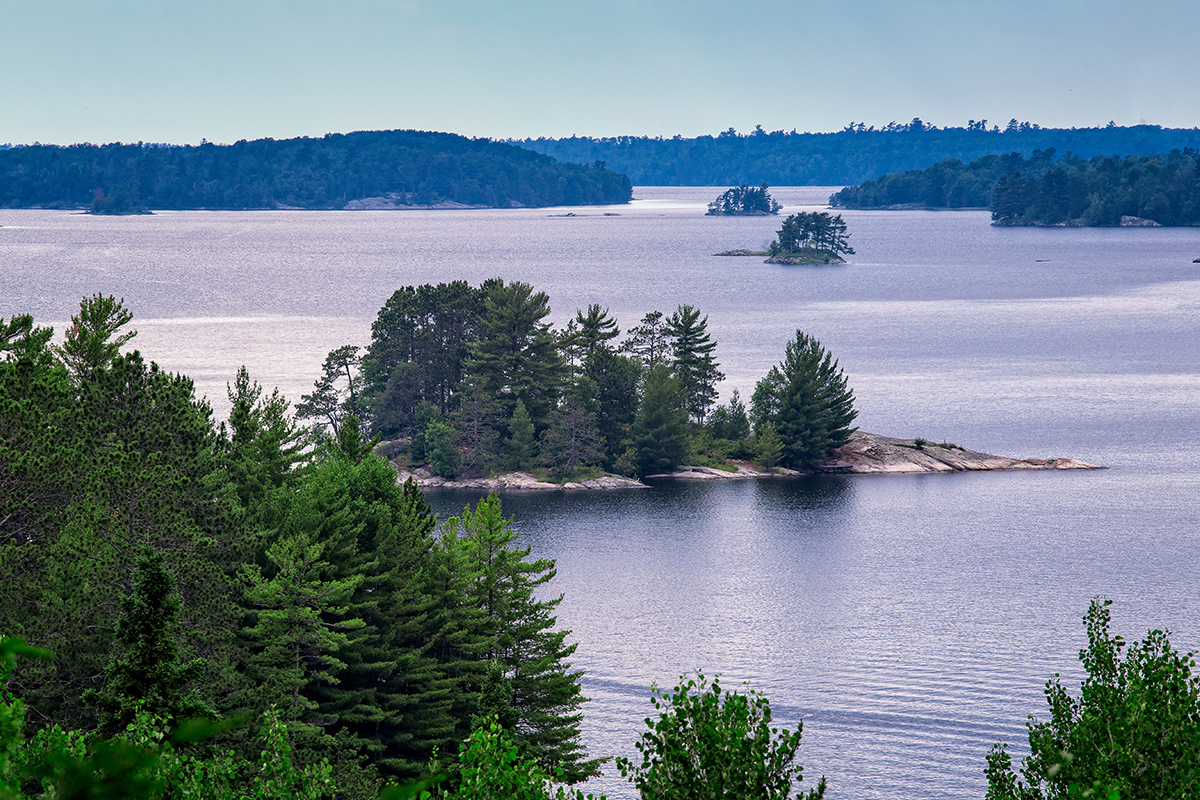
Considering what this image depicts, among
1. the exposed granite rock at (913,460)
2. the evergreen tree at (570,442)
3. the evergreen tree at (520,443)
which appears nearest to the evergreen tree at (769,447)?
the exposed granite rock at (913,460)

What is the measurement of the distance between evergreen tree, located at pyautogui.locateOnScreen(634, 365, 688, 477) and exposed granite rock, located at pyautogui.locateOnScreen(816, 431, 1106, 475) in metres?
13.3

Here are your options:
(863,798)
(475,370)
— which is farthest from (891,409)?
(863,798)

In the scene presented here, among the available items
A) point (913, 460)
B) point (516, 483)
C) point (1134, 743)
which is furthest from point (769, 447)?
point (1134, 743)

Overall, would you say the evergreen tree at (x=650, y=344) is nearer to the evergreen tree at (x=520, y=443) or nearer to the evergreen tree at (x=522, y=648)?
the evergreen tree at (x=520, y=443)

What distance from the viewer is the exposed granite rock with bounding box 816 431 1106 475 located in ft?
346

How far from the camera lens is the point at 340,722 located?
3909 centimetres

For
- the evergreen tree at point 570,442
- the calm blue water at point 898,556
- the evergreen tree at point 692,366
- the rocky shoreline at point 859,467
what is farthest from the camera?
the evergreen tree at point 692,366

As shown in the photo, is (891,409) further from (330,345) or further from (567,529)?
(330,345)

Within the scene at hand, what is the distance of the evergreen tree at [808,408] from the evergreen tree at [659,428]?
8.02 m

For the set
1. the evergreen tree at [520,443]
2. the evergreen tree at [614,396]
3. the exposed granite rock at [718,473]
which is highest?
the evergreen tree at [614,396]

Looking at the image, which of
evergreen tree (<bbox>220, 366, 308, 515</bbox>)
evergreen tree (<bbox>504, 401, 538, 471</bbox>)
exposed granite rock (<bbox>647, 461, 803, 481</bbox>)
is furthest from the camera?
exposed granite rock (<bbox>647, 461, 803, 481</bbox>)

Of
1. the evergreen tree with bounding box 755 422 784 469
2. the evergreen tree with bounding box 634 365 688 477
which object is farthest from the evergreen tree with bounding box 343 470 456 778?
the evergreen tree with bounding box 755 422 784 469

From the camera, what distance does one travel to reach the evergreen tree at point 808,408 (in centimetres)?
10600

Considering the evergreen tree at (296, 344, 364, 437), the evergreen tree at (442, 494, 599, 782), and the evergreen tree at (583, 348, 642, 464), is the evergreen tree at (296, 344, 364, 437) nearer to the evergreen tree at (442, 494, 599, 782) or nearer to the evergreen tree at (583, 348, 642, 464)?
the evergreen tree at (583, 348, 642, 464)
